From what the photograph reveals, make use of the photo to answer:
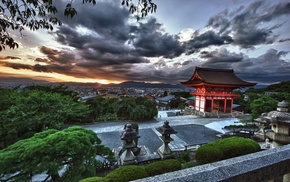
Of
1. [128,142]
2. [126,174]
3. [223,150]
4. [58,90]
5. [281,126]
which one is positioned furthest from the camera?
[58,90]

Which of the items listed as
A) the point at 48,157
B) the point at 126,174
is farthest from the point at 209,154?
the point at 48,157

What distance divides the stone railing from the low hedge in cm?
358

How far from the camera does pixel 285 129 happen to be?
3.46 meters

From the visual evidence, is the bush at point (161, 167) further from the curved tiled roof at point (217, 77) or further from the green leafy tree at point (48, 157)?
the curved tiled roof at point (217, 77)

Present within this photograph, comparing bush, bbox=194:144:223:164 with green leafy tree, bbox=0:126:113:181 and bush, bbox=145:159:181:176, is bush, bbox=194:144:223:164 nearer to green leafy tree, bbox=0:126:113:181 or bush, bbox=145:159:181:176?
bush, bbox=145:159:181:176

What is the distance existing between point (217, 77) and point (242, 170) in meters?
22.4

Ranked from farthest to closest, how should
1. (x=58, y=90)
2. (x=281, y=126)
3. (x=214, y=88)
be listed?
1. (x=214, y=88)
2. (x=58, y=90)
3. (x=281, y=126)

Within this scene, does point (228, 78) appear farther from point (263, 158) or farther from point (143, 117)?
point (263, 158)

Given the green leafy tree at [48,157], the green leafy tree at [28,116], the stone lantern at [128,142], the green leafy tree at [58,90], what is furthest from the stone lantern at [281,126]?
the green leafy tree at [58,90]

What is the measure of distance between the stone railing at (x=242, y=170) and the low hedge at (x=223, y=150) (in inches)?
141

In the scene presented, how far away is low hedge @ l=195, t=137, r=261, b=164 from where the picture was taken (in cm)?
470

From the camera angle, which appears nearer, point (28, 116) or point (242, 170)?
point (242, 170)

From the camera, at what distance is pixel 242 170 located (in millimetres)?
1133

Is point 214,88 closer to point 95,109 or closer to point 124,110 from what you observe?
point 124,110
